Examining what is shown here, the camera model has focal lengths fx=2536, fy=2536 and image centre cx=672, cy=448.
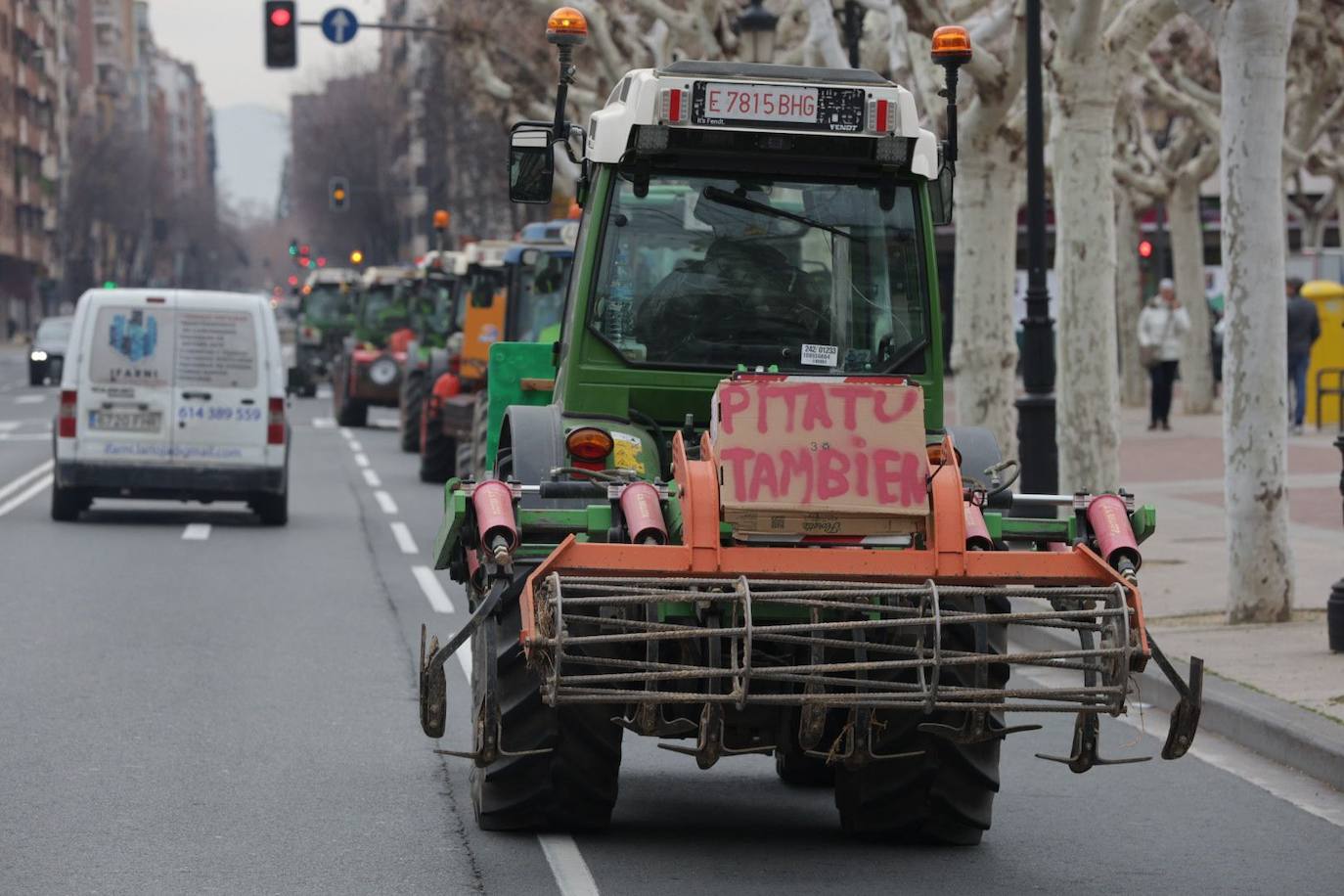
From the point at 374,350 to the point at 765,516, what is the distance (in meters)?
32.4

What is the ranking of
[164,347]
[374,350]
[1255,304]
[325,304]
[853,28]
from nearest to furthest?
[1255,304] < [164,347] < [853,28] < [374,350] < [325,304]

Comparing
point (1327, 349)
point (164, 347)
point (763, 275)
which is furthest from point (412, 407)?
point (763, 275)

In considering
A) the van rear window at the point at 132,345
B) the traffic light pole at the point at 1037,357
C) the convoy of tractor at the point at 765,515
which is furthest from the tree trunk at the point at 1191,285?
the convoy of tractor at the point at 765,515

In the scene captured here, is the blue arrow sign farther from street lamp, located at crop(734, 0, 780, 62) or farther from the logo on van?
the logo on van

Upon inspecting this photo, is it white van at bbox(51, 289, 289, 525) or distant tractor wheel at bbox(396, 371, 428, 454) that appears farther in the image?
distant tractor wheel at bbox(396, 371, 428, 454)

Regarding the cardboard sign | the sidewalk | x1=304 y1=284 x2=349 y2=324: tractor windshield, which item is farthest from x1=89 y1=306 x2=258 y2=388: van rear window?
x1=304 y1=284 x2=349 y2=324: tractor windshield

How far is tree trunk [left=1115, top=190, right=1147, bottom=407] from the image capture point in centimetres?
4206

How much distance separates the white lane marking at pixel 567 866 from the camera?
7168 millimetres

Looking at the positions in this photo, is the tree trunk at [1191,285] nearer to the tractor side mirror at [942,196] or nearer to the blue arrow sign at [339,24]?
the blue arrow sign at [339,24]

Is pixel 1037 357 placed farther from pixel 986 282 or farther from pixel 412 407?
pixel 412 407

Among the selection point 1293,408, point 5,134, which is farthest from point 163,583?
point 5,134

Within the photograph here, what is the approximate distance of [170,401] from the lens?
69.5 feet

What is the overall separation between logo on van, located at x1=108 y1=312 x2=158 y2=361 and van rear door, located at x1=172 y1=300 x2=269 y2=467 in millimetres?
218

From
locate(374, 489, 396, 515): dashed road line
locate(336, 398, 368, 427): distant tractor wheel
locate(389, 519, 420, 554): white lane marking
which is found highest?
locate(336, 398, 368, 427): distant tractor wheel
